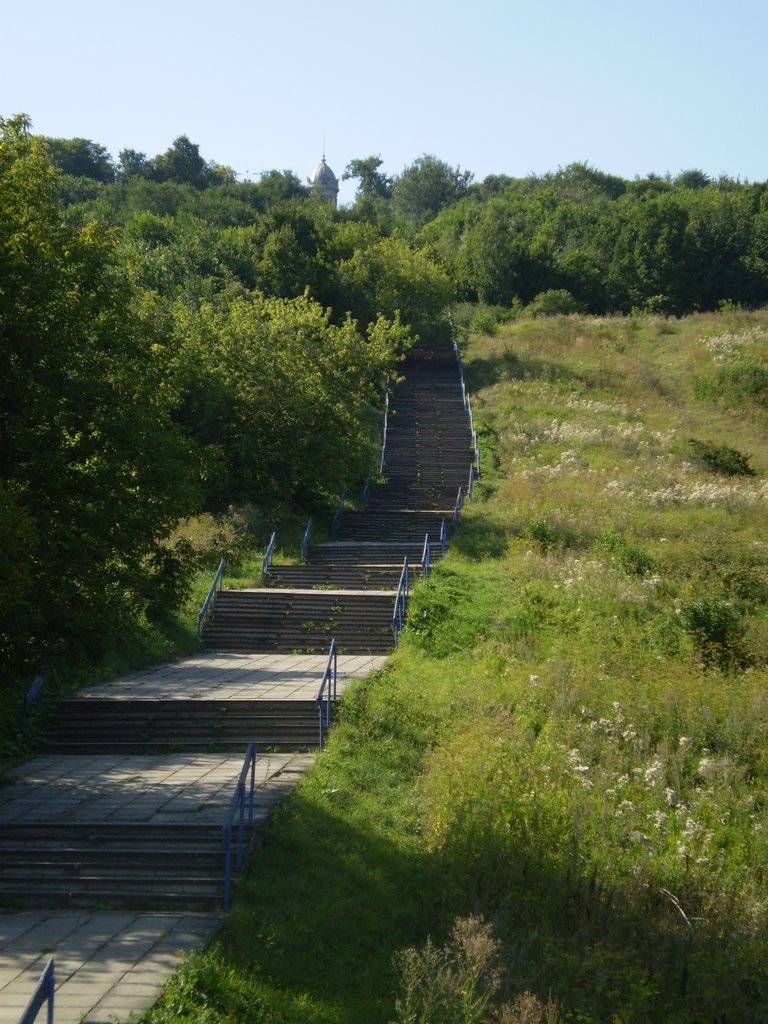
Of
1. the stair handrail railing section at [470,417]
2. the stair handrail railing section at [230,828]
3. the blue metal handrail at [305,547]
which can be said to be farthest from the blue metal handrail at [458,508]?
the stair handrail railing section at [230,828]

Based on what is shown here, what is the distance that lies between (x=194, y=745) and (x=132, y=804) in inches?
116

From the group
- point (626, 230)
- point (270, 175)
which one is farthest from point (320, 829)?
point (270, 175)

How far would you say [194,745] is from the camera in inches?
600

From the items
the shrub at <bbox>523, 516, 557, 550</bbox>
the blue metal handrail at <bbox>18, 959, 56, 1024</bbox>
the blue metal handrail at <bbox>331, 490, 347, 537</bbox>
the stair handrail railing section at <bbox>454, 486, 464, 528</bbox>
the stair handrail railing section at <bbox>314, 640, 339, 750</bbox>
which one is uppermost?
the blue metal handrail at <bbox>18, 959, 56, 1024</bbox>

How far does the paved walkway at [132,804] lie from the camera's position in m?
7.96

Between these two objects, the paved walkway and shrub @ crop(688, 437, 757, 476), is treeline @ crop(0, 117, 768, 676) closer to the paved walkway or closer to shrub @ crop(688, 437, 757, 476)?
the paved walkway

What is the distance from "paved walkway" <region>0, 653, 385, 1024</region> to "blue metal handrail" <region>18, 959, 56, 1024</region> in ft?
3.02

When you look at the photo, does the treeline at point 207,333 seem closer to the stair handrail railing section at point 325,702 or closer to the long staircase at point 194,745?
the long staircase at point 194,745

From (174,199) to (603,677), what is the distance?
7843 cm

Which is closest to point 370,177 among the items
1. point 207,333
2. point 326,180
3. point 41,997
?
point 326,180

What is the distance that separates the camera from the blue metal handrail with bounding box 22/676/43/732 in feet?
51.0

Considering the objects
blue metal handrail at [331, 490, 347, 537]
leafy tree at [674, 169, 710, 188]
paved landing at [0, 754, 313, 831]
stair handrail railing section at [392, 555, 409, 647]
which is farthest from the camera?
leafy tree at [674, 169, 710, 188]

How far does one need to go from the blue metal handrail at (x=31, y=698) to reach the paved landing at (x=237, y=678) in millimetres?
1375

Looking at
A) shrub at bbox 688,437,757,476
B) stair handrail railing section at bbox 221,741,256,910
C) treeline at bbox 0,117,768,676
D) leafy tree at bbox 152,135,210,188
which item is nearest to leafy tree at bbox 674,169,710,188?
treeline at bbox 0,117,768,676
